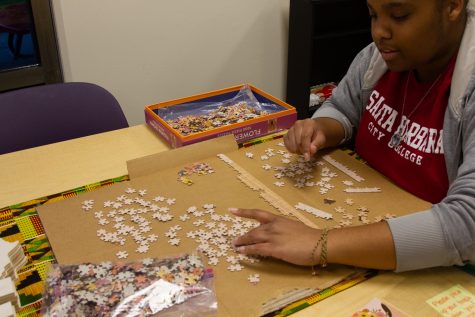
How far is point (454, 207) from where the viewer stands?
1.02 meters

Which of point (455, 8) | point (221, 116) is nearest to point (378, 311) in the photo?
point (455, 8)

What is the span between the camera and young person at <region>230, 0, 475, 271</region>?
1014 millimetres

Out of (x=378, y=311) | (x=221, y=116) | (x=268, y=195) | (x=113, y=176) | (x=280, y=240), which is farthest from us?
(x=221, y=116)

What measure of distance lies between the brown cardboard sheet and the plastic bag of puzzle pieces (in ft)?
0.14

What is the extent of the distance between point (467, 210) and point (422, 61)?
43 cm

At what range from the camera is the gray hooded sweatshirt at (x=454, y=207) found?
1.00 metres

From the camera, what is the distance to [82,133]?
192cm

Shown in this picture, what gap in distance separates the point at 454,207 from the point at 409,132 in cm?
36

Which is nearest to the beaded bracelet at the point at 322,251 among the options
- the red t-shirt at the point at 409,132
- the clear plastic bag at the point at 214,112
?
the red t-shirt at the point at 409,132

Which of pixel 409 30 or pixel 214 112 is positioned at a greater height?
pixel 409 30

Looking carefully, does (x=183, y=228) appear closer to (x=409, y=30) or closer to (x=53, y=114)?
(x=409, y=30)

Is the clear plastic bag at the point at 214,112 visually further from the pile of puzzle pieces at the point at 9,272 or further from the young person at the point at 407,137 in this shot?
the pile of puzzle pieces at the point at 9,272

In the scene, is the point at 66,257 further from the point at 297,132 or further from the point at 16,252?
the point at 297,132

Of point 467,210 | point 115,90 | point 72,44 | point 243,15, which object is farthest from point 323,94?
point 467,210
